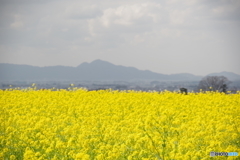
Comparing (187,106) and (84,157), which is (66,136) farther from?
(187,106)

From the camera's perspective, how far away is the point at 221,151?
710cm

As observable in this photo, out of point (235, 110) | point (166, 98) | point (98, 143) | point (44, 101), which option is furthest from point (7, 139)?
point (166, 98)

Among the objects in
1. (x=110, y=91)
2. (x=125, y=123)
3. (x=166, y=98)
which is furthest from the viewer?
(x=110, y=91)

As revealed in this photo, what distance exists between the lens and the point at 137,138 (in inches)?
295

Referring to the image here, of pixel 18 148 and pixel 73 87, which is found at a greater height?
pixel 73 87

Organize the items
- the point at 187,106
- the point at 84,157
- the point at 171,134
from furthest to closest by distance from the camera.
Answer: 1. the point at 187,106
2. the point at 171,134
3. the point at 84,157

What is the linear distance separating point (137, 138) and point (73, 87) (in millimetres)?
13872

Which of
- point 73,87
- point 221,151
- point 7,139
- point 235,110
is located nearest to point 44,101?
point 73,87

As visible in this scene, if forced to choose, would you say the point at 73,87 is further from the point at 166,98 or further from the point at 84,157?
the point at 84,157

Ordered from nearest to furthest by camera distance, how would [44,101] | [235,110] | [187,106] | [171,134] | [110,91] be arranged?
[171,134] < [235,110] < [187,106] < [44,101] < [110,91]

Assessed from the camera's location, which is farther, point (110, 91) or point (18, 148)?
point (110, 91)

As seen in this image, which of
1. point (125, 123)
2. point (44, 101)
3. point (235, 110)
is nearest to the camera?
point (125, 123)

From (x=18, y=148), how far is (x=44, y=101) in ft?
24.4

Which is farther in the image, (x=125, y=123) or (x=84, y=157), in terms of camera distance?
(x=125, y=123)
